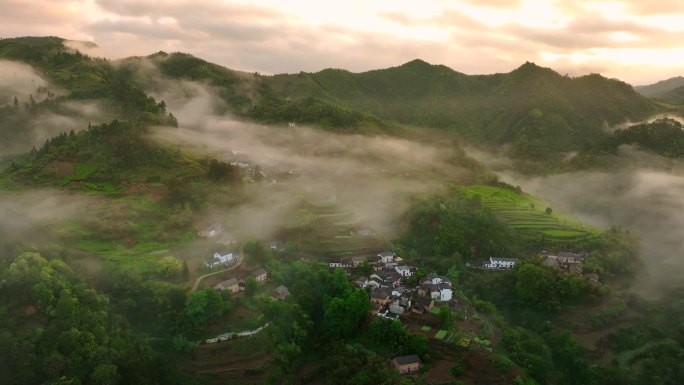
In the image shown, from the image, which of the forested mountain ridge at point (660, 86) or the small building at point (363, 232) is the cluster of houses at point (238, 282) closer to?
the small building at point (363, 232)

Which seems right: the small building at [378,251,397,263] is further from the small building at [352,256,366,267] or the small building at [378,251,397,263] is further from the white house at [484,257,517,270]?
the white house at [484,257,517,270]

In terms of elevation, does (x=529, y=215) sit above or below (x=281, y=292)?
above

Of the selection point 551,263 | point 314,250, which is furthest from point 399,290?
point 551,263

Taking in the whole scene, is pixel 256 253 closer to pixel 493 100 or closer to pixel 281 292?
pixel 281 292

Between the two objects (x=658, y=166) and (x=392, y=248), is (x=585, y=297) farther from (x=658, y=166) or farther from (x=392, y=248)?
(x=658, y=166)

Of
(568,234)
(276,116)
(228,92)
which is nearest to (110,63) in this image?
(228,92)
